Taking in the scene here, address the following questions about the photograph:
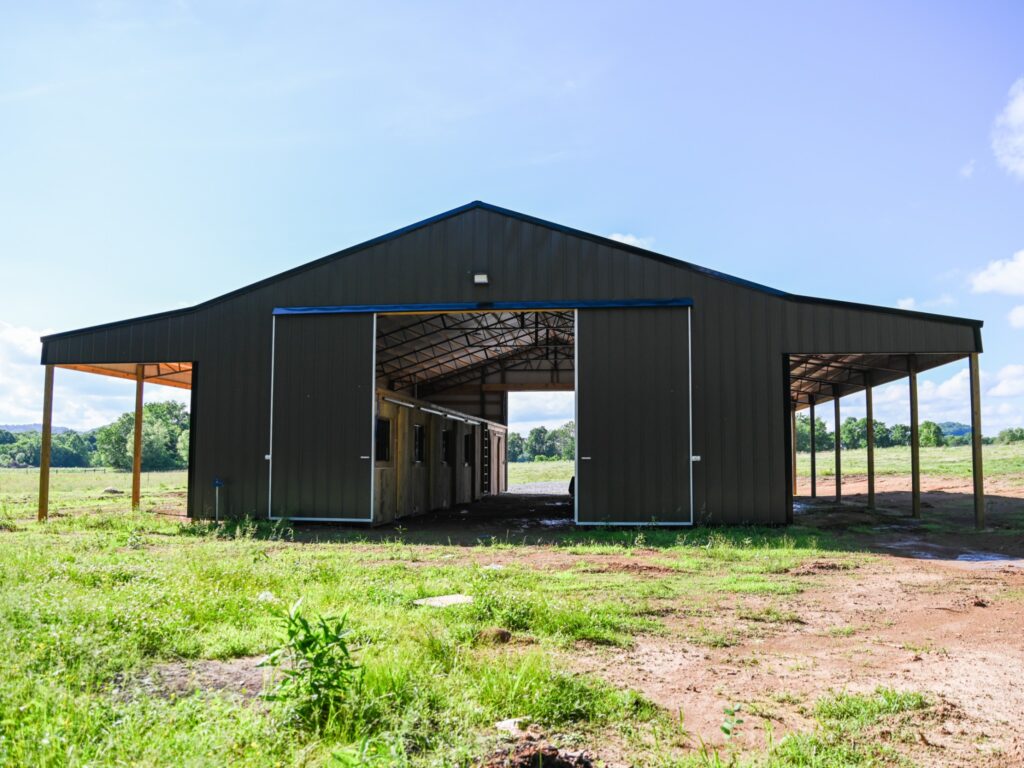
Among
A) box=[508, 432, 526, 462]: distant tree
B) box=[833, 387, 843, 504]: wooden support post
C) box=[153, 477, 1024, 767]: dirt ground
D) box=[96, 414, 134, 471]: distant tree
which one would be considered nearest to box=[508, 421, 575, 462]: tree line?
box=[508, 432, 526, 462]: distant tree

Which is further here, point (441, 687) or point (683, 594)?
point (683, 594)

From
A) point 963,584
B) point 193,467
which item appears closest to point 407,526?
point 193,467

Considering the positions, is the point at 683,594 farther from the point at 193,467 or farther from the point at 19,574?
the point at 193,467

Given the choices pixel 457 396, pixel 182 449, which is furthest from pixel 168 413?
pixel 457 396

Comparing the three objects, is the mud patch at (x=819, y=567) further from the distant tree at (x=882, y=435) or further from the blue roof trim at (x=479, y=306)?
the distant tree at (x=882, y=435)

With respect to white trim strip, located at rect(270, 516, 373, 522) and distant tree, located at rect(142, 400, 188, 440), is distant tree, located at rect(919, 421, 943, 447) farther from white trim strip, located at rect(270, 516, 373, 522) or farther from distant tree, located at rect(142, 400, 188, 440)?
distant tree, located at rect(142, 400, 188, 440)

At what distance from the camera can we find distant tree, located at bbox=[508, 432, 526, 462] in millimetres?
85750

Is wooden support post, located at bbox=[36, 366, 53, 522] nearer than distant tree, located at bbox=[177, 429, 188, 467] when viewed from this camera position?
Yes

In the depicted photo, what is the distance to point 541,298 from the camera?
13.8 metres

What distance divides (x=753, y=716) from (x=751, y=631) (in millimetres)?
1969

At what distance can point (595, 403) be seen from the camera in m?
13.5

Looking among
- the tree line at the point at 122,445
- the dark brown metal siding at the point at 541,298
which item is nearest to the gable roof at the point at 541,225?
the dark brown metal siding at the point at 541,298

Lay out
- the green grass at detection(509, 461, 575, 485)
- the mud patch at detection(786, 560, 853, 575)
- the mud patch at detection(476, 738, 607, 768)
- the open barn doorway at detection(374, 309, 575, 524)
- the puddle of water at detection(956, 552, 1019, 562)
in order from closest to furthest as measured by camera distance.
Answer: the mud patch at detection(476, 738, 607, 768) → the mud patch at detection(786, 560, 853, 575) → the puddle of water at detection(956, 552, 1019, 562) → the open barn doorway at detection(374, 309, 575, 524) → the green grass at detection(509, 461, 575, 485)

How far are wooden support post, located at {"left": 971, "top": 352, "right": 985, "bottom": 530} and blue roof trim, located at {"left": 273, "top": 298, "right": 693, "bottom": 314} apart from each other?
514 centimetres
